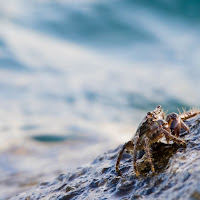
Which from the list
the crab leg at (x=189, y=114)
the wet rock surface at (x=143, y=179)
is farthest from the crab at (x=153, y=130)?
the crab leg at (x=189, y=114)

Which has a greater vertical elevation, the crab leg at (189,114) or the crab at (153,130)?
the crab leg at (189,114)

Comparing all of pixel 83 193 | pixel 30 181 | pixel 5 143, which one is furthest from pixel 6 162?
pixel 83 193

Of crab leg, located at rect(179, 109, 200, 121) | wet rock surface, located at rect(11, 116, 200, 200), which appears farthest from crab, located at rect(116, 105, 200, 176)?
crab leg, located at rect(179, 109, 200, 121)

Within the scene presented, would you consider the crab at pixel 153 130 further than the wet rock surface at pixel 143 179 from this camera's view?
Yes

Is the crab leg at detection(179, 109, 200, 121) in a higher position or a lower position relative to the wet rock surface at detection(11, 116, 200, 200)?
higher

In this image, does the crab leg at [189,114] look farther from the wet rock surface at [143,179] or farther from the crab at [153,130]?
the crab at [153,130]

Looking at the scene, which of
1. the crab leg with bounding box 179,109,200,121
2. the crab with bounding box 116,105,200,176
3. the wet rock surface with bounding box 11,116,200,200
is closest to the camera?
the wet rock surface with bounding box 11,116,200,200

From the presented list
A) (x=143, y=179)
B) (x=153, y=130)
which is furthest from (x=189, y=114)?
(x=143, y=179)

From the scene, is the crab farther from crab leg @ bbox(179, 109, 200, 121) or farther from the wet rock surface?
crab leg @ bbox(179, 109, 200, 121)
